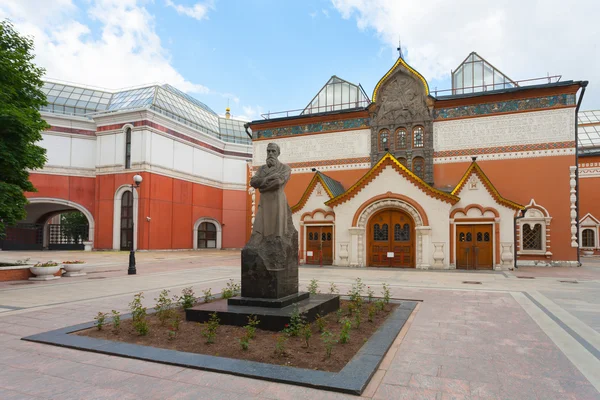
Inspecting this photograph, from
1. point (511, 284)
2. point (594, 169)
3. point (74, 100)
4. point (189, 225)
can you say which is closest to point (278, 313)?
point (511, 284)

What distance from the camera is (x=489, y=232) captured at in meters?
20.3

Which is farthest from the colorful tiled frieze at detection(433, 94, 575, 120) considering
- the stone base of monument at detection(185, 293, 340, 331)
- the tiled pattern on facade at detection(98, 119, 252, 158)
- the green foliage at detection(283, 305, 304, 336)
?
the tiled pattern on facade at detection(98, 119, 252, 158)

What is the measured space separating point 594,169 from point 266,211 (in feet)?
119

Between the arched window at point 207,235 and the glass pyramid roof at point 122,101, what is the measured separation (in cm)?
1058

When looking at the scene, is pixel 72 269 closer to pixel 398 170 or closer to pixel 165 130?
pixel 398 170

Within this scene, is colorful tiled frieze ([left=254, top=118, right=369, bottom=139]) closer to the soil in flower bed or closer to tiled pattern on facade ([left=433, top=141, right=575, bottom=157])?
tiled pattern on facade ([left=433, top=141, right=575, bottom=157])

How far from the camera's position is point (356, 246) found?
71.5 feet

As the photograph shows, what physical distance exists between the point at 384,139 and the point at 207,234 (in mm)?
24030

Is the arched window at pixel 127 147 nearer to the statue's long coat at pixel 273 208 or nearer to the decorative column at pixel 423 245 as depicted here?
the decorative column at pixel 423 245

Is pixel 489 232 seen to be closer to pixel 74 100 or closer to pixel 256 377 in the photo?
pixel 256 377

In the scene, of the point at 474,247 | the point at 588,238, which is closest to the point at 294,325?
the point at 474,247

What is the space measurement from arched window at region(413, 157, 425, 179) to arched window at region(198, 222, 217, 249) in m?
24.8

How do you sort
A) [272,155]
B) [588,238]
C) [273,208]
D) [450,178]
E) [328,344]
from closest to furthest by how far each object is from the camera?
[328,344] → [273,208] → [272,155] → [450,178] → [588,238]

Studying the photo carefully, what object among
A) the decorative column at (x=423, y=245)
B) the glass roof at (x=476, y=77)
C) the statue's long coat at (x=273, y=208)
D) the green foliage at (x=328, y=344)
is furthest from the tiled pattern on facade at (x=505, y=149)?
the green foliage at (x=328, y=344)
